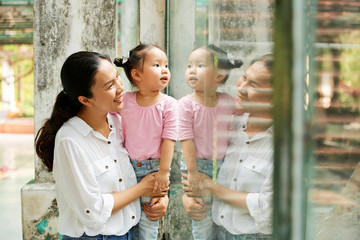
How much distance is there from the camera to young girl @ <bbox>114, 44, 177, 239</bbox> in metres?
1.70

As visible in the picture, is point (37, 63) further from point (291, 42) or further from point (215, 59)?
point (291, 42)

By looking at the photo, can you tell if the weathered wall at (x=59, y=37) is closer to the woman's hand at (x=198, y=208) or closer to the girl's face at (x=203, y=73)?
the girl's face at (x=203, y=73)

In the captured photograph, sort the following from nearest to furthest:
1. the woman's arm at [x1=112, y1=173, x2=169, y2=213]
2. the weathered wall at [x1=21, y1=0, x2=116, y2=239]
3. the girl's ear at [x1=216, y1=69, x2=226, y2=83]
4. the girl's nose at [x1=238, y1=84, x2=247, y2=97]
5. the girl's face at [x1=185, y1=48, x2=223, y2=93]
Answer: the girl's nose at [x1=238, y1=84, x2=247, y2=97] < the girl's ear at [x1=216, y1=69, x2=226, y2=83] < the girl's face at [x1=185, y1=48, x2=223, y2=93] < the woman's arm at [x1=112, y1=173, x2=169, y2=213] < the weathered wall at [x1=21, y1=0, x2=116, y2=239]

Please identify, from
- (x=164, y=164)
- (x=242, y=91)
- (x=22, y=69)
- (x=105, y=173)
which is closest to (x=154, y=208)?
(x=164, y=164)

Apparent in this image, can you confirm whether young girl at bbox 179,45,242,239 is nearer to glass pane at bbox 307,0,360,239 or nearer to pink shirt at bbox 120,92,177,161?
pink shirt at bbox 120,92,177,161

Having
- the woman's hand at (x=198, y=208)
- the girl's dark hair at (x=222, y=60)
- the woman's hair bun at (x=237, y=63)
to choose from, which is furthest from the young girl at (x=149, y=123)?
the woman's hair bun at (x=237, y=63)

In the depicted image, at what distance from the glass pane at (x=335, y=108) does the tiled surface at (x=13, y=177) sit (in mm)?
3339

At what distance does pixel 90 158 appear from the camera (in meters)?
1.46

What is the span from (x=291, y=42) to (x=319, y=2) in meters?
0.07

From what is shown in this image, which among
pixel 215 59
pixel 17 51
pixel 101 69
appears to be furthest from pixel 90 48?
pixel 17 51

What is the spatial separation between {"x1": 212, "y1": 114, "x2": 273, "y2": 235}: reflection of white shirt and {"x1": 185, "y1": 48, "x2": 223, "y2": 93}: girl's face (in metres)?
0.25

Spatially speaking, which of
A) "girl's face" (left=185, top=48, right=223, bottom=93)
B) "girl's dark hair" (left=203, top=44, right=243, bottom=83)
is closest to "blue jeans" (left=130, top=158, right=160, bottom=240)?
"girl's face" (left=185, top=48, right=223, bottom=93)

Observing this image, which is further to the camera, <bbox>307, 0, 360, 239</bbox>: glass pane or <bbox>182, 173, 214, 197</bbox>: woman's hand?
<bbox>182, 173, 214, 197</bbox>: woman's hand

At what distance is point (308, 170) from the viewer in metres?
0.40
